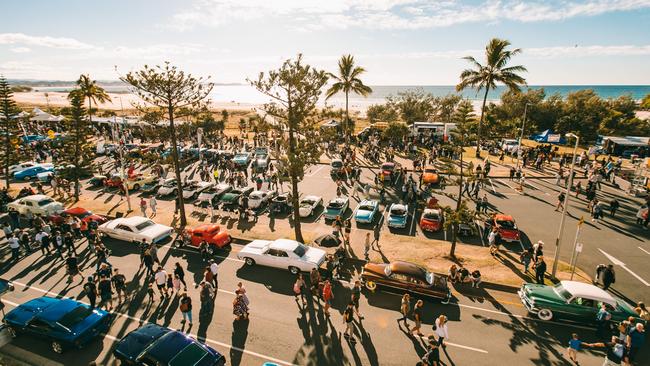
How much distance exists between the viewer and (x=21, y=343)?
12.5 metres

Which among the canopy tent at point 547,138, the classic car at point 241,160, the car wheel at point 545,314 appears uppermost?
the canopy tent at point 547,138

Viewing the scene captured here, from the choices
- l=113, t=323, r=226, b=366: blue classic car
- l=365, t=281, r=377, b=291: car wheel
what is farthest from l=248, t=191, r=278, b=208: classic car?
l=113, t=323, r=226, b=366: blue classic car

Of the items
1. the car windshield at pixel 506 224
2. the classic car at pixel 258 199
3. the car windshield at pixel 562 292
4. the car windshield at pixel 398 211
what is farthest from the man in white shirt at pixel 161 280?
the car windshield at pixel 506 224

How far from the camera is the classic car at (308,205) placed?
24.8 meters

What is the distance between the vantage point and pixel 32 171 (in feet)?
116

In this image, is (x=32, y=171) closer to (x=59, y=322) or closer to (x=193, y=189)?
(x=193, y=189)

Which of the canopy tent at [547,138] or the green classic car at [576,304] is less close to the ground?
the canopy tent at [547,138]

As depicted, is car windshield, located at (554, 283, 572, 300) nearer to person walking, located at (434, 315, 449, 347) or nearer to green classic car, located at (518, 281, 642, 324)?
green classic car, located at (518, 281, 642, 324)

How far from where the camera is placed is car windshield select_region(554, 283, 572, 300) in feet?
44.6

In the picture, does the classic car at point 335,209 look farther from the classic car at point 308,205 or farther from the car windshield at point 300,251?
the car windshield at point 300,251

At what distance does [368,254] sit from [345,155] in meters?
21.5

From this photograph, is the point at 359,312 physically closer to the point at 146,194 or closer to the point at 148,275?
the point at 148,275

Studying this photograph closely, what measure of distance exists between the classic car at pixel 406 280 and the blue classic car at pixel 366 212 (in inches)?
271

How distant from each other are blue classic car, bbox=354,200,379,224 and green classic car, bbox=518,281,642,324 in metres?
10.8
